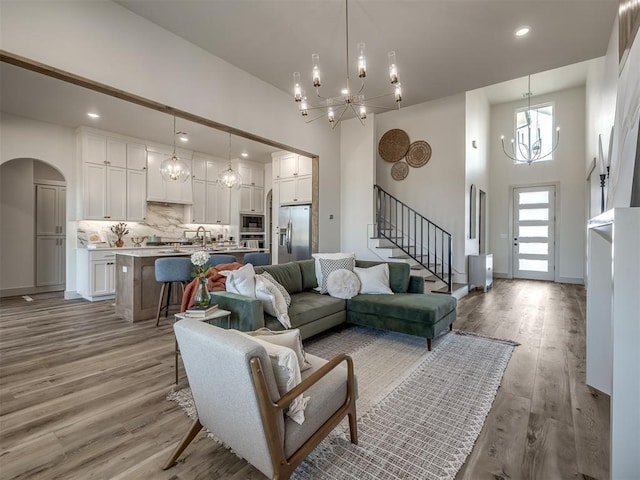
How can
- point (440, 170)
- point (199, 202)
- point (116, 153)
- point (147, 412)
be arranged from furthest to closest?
point (199, 202), point (440, 170), point (116, 153), point (147, 412)

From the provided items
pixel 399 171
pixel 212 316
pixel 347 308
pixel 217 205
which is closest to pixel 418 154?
pixel 399 171

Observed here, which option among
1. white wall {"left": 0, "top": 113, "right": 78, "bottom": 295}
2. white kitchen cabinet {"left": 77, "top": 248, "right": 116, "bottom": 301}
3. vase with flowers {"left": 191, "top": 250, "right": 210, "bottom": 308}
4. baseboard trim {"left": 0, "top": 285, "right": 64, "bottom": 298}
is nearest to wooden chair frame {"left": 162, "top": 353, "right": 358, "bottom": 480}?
vase with flowers {"left": 191, "top": 250, "right": 210, "bottom": 308}

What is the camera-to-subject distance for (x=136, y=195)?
21.0ft

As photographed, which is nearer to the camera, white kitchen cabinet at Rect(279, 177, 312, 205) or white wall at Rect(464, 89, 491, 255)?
white wall at Rect(464, 89, 491, 255)

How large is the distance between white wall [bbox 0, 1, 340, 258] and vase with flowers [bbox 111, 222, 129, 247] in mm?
3925

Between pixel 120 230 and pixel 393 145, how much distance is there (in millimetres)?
6197

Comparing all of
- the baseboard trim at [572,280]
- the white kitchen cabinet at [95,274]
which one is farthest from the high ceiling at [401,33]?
the baseboard trim at [572,280]

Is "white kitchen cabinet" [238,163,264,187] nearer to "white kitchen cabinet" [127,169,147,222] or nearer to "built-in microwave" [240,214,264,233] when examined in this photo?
"built-in microwave" [240,214,264,233]

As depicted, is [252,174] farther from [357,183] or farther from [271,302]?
[271,302]

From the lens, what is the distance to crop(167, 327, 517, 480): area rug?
63.9 inches

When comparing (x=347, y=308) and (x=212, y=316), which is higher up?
Answer: (x=212, y=316)

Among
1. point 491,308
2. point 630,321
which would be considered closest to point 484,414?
point 630,321

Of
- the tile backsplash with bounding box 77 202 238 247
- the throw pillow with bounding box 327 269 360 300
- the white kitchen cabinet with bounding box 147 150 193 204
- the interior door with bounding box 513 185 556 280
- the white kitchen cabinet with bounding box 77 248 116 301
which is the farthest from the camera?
the interior door with bounding box 513 185 556 280

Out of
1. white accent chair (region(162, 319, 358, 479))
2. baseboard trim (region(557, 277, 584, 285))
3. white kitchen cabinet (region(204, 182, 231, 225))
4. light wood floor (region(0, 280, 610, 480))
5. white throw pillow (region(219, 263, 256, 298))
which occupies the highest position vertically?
white kitchen cabinet (region(204, 182, 231, 225))
